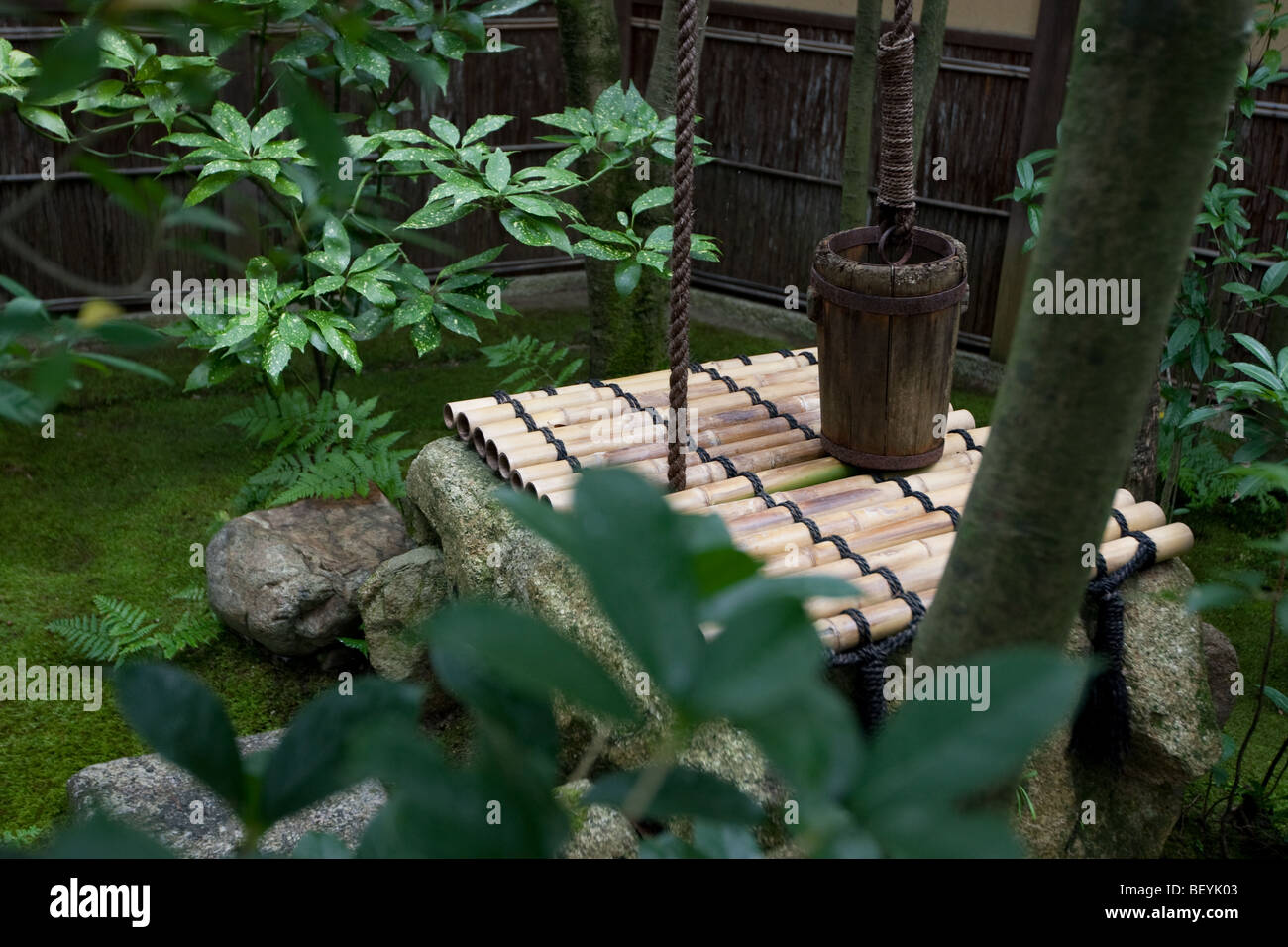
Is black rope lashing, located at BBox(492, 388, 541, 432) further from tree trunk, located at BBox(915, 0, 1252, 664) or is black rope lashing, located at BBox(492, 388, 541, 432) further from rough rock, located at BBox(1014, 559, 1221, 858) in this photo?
tree trunk, located at BBox(915, 0, 1252, 664)

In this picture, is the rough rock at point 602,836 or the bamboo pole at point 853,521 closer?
the rough rock at point 602,836

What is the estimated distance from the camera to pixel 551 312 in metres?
6.93

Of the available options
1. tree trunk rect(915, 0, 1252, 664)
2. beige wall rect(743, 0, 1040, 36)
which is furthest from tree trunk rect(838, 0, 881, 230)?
tree trunk rect(915, 0, 1252, 664)

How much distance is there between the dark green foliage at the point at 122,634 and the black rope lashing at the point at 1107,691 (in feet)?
9.29

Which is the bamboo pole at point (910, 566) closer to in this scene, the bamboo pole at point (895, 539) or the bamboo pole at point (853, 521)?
the bamboo pole at point (895, 539)

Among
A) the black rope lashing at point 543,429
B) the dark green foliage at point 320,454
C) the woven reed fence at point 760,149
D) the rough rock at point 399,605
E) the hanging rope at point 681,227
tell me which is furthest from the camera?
the woven reed fence at point 760,149

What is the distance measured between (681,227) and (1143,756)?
64.9 inches

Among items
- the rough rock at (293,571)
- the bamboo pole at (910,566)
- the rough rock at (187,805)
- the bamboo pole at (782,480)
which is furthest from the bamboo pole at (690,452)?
the rough rock at (293,571)

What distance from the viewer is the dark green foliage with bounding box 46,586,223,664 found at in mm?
3768

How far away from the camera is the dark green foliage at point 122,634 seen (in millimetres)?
3768

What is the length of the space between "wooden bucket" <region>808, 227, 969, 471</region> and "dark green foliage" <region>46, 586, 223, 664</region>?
7.52 feet

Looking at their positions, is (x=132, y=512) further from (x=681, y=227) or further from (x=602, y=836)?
(x=602, y=836)

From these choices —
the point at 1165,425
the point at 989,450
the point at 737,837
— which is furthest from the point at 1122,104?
the point at 1165,425
